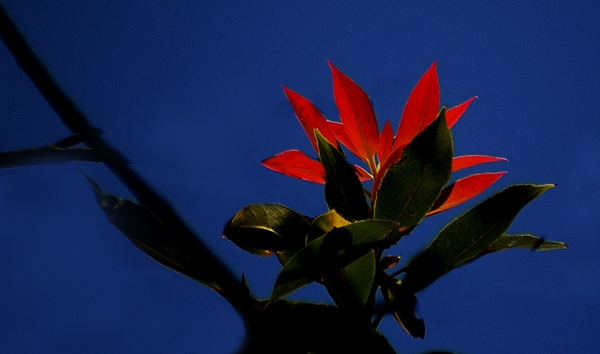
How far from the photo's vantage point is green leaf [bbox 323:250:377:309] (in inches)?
24.0

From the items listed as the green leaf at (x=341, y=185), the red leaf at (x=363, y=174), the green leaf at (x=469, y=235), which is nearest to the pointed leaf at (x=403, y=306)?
the green leaf at (x=469, y=235)

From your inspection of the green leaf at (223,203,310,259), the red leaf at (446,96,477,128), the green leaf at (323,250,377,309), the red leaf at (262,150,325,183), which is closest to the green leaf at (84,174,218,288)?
the green leaf at (223,203,310,259)

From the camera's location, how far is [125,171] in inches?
12.9

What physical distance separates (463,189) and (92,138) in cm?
66

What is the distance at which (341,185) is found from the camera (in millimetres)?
649

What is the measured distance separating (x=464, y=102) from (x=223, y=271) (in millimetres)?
684

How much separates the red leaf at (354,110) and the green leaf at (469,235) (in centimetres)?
28

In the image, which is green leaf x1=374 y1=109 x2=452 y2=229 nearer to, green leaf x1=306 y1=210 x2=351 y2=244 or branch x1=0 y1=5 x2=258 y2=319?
green leaf x1=306 y1=210 x2=351 y2=244

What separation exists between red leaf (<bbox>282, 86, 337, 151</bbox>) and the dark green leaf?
0.34 meters

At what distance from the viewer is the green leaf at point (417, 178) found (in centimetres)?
59

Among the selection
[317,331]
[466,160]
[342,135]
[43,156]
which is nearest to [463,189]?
[466,160]

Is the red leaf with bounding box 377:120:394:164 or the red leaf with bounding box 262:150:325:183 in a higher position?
the red leaf with bounding box 262:150:325:183

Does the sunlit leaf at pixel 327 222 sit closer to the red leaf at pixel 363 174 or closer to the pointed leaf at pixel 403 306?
the pointed leaf at pixel 403 306

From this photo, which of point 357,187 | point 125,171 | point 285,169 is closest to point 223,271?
point 125,171
